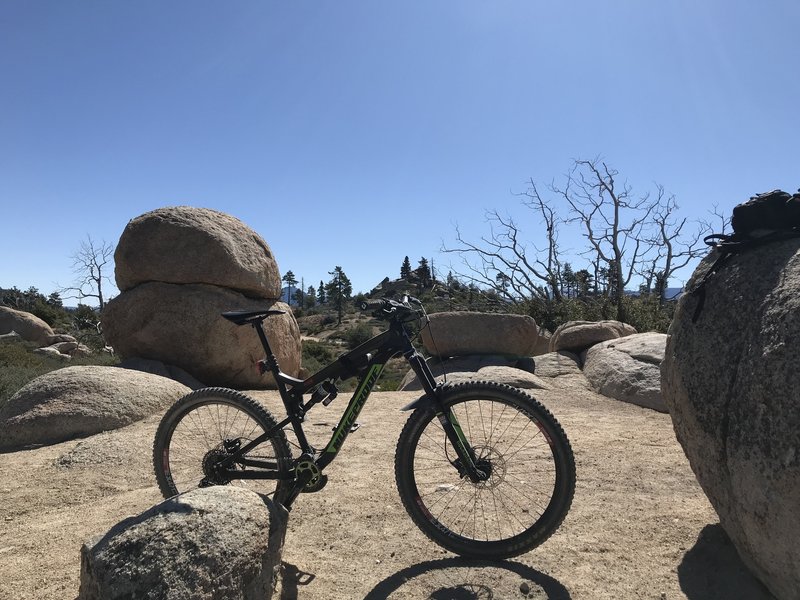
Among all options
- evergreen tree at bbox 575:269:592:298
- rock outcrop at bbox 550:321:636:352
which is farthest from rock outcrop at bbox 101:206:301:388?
evergreen tree at bbox 575:269:592:298

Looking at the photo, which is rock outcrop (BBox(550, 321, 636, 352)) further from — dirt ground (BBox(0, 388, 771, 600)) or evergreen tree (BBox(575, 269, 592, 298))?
evergreen tree (BBox(575, 269, 592, 298))

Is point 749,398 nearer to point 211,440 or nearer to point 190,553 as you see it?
point 190,553

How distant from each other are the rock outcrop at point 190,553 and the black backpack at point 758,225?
2201 millimetres

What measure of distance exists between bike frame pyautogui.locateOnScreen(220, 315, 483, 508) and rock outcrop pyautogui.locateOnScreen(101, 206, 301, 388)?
6.39m

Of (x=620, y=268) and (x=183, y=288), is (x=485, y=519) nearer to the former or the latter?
(x=183, y=288)

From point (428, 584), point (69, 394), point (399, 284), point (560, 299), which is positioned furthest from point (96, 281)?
point (428, 584)

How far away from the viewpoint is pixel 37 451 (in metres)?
5.76

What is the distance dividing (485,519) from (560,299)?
56.3 ft

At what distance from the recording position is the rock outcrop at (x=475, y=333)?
11.9m

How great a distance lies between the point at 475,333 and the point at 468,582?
925 cm

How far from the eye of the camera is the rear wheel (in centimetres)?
320

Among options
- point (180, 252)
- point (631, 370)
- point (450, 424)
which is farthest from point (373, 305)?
point (180, 252)

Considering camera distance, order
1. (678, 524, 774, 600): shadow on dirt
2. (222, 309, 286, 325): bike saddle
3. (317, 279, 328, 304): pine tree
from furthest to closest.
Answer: (317, 279, 328, 304): pine tree < (222, 309, 286, 325): bike saddle < (678, 524, 774, 600): shadow on dirt

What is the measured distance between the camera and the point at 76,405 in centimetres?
632
